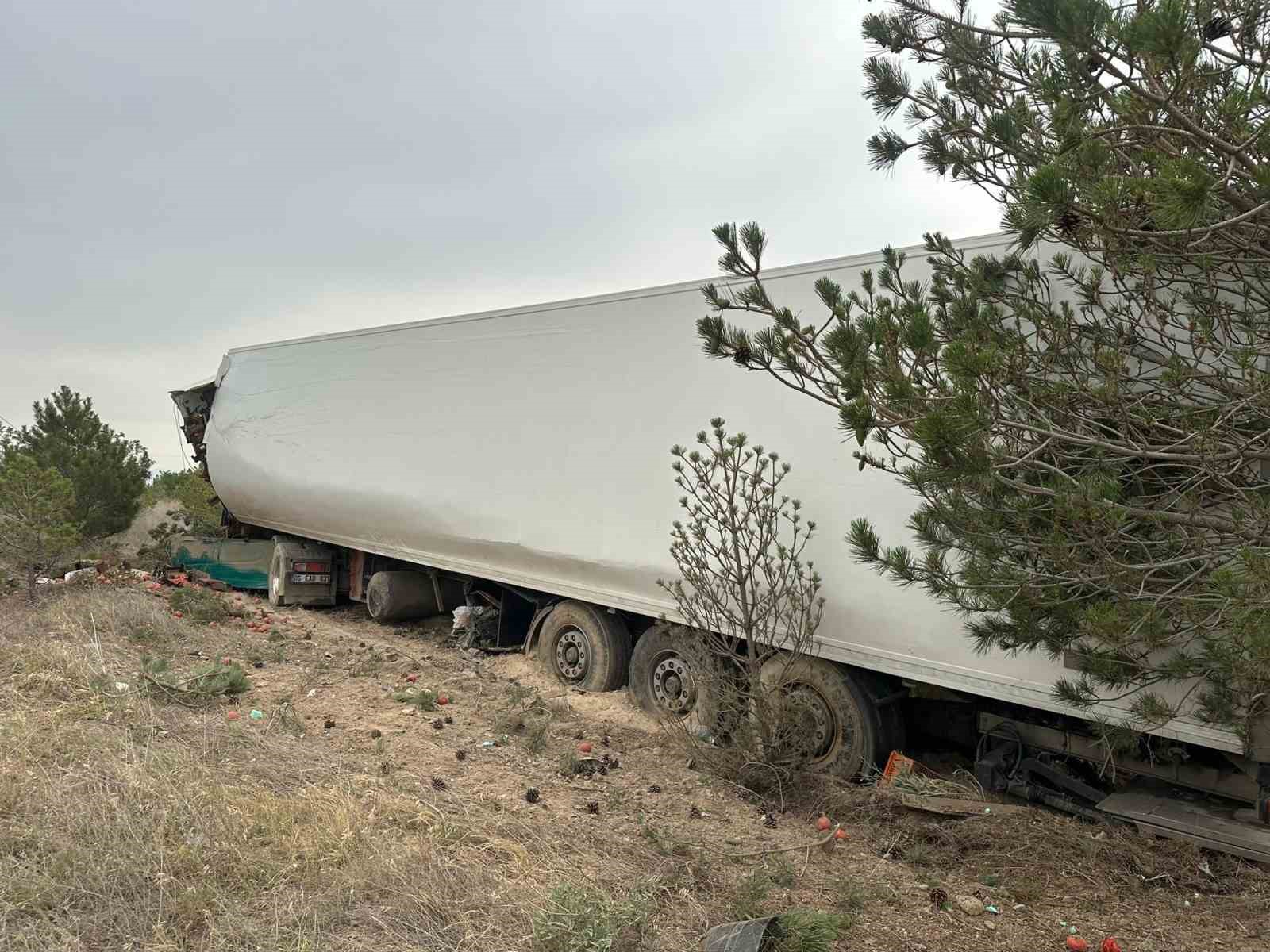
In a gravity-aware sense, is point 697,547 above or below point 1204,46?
below

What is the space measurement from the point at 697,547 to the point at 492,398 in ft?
12.2

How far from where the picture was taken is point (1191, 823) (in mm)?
4906

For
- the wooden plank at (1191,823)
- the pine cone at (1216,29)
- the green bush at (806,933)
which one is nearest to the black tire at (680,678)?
the wooden plank at (1191,823)

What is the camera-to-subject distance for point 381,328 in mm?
10914

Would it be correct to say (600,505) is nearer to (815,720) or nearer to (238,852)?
(815,720)

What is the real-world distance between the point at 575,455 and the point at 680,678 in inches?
81.3

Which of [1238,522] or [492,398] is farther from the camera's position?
[492,398]

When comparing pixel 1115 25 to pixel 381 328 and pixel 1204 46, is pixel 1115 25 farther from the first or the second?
pixel 381 328

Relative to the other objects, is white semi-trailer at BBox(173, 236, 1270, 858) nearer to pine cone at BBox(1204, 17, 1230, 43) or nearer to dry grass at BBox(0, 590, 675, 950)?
pine cone at BBox(1204, 17, 1230, 43)

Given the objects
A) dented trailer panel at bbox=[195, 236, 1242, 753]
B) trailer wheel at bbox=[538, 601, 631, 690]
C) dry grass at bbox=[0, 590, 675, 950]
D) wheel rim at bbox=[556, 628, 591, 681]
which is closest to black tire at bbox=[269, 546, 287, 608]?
dented trailer panel at bbox=[195, 236, 1242, 753]

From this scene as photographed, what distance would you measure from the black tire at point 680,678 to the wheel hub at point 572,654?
62 centimetres

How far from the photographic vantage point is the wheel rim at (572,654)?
8.59m

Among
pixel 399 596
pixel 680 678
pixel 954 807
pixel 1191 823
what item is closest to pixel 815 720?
pixel 954 807

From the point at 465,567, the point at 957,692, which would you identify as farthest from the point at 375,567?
the point at 957,692
